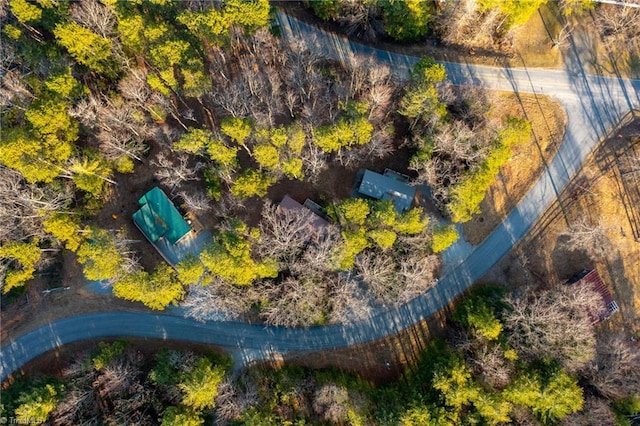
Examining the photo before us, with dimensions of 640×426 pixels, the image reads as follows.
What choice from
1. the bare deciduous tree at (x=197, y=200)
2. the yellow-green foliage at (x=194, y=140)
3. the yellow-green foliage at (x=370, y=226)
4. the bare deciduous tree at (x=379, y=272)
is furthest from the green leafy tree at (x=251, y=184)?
the bare deciduous tree at (x=379, y=272)

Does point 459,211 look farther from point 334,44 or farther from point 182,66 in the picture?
point 182,66

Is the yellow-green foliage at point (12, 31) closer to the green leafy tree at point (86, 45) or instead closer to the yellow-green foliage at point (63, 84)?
the green leafy tree at point (86, 45)

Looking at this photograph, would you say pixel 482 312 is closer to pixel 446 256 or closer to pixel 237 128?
pixel 446 256

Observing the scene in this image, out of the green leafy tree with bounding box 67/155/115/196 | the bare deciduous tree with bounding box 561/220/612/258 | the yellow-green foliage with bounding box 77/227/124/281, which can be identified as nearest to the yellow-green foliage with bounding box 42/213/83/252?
the yellow-green foliage with bounding box 77/227/124/281

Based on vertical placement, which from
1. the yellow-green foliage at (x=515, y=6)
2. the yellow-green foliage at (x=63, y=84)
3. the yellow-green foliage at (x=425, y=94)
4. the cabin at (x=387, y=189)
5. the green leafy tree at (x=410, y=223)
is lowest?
the green leafy tree at (x=410, y=223)

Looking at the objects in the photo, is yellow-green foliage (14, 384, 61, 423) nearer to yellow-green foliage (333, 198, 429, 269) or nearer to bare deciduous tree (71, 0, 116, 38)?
yellow-green foliage (333, 198, 429, 269)

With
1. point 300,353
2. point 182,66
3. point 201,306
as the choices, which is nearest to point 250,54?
point 182,66
